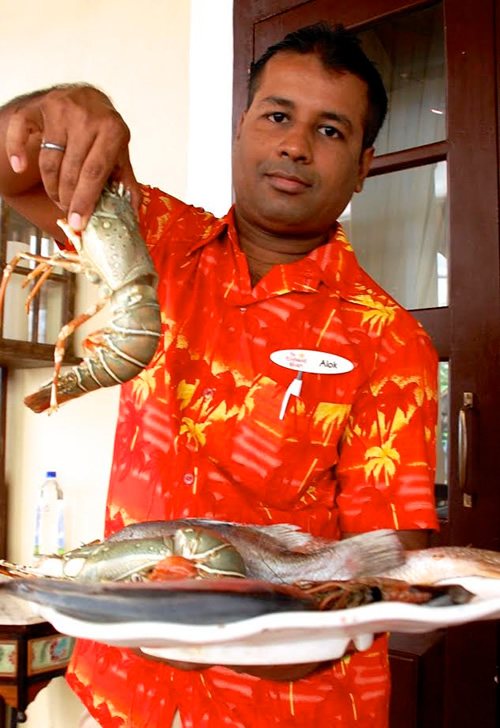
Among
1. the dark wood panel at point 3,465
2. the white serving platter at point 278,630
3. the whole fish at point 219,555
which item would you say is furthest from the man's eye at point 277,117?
the dark wood panel at point 3,465

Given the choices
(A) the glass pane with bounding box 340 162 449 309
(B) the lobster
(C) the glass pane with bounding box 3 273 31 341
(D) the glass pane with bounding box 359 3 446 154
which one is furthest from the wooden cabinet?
(B) the lobster

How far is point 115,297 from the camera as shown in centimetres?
82

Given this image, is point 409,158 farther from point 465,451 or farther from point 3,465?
point 3,465

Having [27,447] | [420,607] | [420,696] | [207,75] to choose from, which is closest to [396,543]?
[420,607]

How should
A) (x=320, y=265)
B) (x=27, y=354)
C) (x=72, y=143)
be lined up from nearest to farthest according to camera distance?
(x=72, y=143), (x=320, y=265), (x=27, y=354)

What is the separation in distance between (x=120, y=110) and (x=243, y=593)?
2.28 metres

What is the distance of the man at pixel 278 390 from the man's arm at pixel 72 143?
0.15 metres

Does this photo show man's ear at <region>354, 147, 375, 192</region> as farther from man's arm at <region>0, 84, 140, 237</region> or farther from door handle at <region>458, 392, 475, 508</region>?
door handle at <region>458, 392, 475, 508</region>

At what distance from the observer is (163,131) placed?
2.41 meters

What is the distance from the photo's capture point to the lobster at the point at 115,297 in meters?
0.81

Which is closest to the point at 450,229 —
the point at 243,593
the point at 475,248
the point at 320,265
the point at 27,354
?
the point at 475,248

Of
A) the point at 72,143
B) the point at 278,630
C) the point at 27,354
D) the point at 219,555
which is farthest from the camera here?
the point at 27,354

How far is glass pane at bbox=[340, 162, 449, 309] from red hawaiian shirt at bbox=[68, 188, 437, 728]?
0.79m

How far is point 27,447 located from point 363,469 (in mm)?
1837
